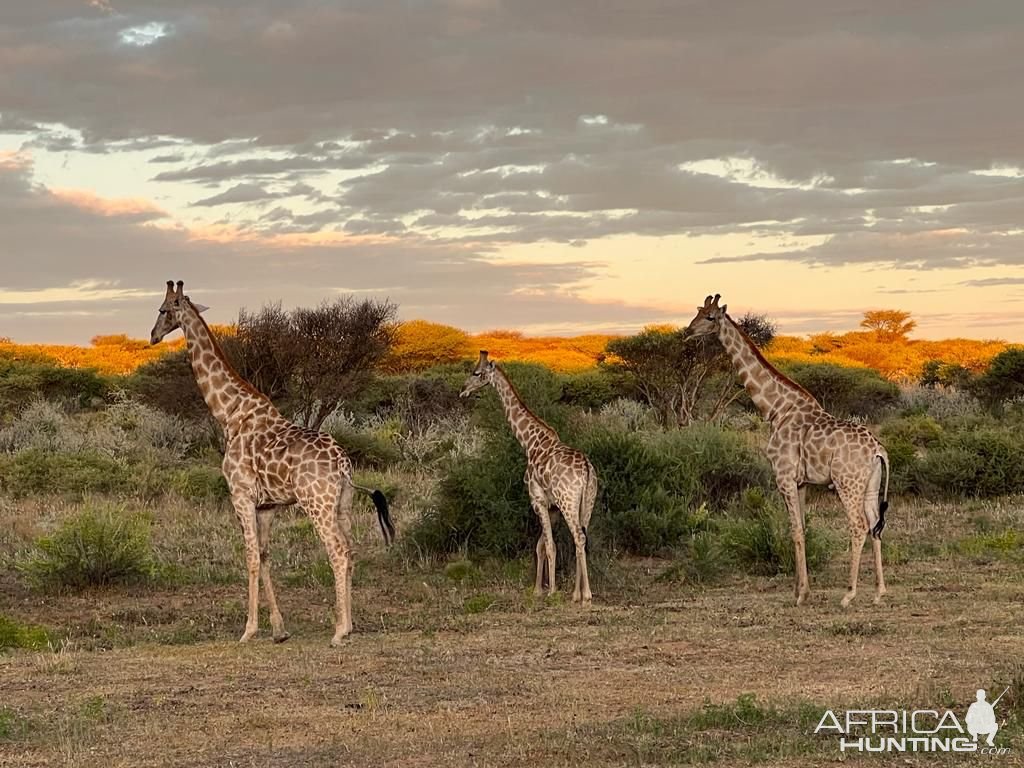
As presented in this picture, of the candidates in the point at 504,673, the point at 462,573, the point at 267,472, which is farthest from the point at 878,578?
the point at 267,472

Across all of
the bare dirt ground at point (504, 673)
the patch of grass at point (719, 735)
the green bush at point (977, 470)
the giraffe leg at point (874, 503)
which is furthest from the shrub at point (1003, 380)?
the patch of grass at point (719, 735)

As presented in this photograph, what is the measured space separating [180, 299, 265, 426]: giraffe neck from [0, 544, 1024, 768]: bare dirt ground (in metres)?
2.12

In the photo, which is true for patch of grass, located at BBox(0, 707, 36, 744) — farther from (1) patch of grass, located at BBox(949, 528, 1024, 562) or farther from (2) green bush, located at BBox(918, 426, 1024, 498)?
(2) green bush, located at BBox(918, 426, 1024, 498)

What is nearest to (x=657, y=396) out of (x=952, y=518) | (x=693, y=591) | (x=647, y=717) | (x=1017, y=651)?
(x=952, y=518)

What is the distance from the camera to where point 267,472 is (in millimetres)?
11688

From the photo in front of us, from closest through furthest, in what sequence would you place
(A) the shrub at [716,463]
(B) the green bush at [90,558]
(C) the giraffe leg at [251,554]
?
(C) the giraffe leg at [251,554] → (B) the green bush at [90,558] → (A) the shrub at [716,463]

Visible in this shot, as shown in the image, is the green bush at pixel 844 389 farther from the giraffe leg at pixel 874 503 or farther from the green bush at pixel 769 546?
the giraffe leg at pixel 874 503

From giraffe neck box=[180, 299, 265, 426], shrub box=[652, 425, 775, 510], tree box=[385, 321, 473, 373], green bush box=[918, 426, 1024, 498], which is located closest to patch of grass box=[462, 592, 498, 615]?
giraffe neck box=[180, 299, 265, 426]

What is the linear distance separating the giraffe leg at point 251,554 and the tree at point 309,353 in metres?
12.5

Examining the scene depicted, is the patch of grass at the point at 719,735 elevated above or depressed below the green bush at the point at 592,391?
below

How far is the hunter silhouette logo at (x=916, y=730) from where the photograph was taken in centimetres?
721

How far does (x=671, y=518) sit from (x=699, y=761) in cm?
934

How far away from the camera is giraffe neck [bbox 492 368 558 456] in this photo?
14.2m

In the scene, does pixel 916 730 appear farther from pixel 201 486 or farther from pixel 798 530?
pixel 201 486
